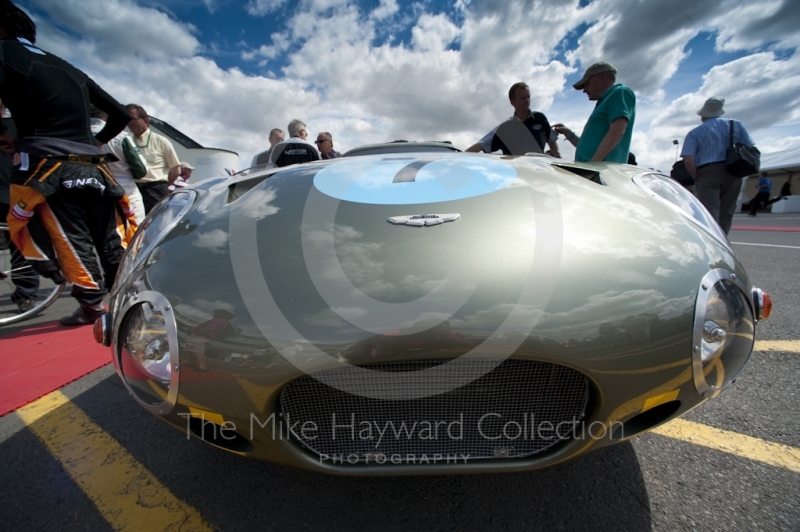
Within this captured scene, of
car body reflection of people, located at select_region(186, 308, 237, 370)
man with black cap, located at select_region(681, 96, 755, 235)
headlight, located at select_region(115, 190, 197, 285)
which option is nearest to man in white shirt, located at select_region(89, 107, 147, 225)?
headlight, located at select_region(115, 190, 197, 285)

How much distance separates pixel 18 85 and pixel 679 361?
355cm

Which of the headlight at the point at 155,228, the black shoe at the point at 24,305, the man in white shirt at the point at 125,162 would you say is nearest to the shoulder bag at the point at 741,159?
the headlight at the point at 155,228

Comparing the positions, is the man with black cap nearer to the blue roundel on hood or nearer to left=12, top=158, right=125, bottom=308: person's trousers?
the blue roundel on hood

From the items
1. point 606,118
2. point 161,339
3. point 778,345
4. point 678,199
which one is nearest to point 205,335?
point 161,339

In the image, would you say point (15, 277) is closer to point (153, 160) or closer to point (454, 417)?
point (153, 160)

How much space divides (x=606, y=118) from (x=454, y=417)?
286 centimetres

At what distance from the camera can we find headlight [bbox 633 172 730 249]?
1304mm

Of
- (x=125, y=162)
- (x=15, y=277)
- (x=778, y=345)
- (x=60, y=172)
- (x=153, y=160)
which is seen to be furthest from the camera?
(x=153, y=160)

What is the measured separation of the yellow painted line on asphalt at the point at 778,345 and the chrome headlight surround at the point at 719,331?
1.37 m

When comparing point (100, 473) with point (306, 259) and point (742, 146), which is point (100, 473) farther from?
point (742, 146)

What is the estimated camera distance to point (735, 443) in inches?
51.9

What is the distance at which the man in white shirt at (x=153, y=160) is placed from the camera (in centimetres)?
412

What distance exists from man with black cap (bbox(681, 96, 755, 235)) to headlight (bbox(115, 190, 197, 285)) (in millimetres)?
4789

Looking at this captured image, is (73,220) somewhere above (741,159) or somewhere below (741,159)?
below
